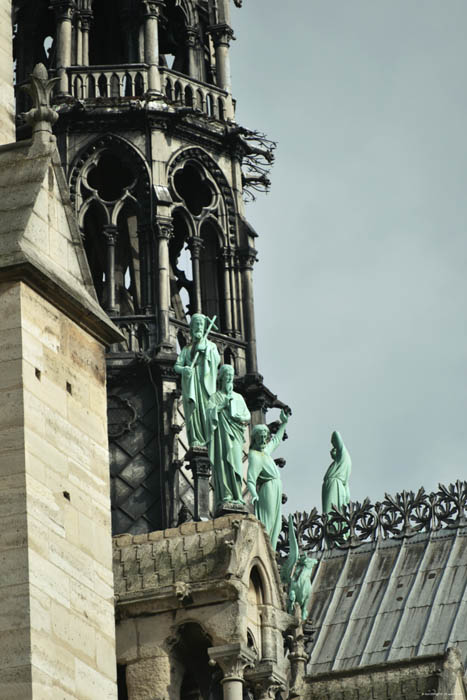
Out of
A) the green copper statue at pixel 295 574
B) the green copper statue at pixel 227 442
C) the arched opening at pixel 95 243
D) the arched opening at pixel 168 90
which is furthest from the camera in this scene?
the arched opening at pixel 168 90

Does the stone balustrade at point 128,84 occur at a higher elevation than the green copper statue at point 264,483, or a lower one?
higher

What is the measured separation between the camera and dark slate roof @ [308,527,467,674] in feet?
139

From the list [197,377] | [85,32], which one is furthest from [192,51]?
[197,377]

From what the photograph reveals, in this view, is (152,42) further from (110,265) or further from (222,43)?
(110,265)

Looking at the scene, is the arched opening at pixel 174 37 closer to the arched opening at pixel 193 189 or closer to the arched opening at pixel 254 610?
the arched opening at pixel 193 189

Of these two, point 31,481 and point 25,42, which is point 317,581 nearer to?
point 25,42

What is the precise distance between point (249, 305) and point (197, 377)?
7.82 m

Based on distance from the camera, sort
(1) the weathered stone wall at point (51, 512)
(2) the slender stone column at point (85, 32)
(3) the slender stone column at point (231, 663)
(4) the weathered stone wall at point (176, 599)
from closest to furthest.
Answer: (1) the weathered stone wall at point (51, 512) → (3) the slender stone column at point (231, 663) → (4) the weathered stone wall at point (176, 599) → (2) the slender stone column at point (85, 32)

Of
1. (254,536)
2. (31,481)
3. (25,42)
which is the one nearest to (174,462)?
(25,42)

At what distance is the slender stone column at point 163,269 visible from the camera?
135 ft

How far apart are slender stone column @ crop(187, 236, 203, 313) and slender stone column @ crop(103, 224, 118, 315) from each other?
138 cm

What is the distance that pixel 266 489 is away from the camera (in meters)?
27.8

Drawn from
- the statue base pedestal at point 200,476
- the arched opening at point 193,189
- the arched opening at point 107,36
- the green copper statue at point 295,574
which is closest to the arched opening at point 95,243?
the arched opening at point 193,189

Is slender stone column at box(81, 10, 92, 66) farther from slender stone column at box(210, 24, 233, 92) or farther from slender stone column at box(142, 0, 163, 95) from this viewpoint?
slender stone column at box(210, 24, 233, 92)
